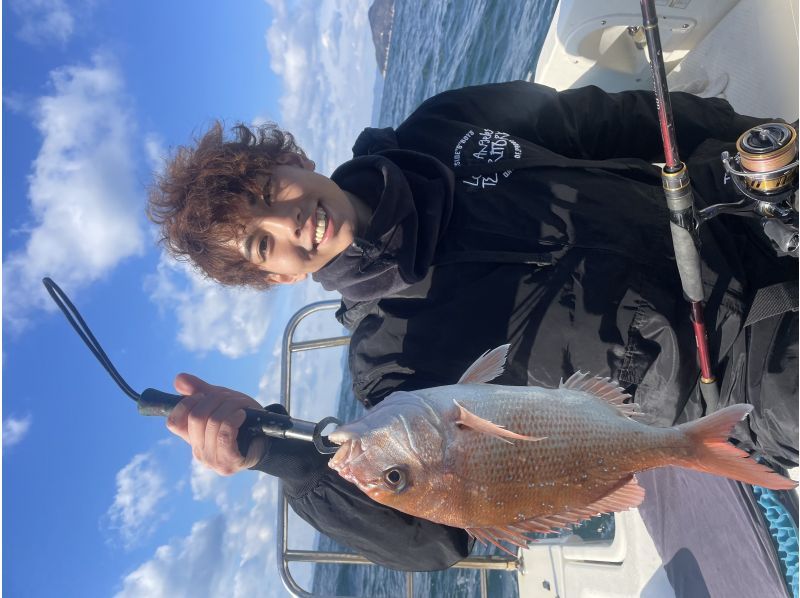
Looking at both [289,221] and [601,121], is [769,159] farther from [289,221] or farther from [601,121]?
[289,221]

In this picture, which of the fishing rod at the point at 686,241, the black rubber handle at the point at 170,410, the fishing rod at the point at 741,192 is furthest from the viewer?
the black rubber handle at the point at 170,410

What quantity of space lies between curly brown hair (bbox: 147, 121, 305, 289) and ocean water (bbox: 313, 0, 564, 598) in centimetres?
426

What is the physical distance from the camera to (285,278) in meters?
2.87

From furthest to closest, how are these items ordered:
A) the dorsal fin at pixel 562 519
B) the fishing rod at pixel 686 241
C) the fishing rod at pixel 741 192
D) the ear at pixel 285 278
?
the ear at pixel 285 278, the fishing rod at pixel 686 241, the fishing rod at pixel 741 192, the dorsal fin at pixel 562 519

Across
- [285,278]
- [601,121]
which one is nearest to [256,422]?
[285,278]

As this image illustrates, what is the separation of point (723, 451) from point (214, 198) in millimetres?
2395

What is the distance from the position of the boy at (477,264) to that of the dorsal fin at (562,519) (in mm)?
683

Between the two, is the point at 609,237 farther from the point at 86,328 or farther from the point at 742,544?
the point at 86,328

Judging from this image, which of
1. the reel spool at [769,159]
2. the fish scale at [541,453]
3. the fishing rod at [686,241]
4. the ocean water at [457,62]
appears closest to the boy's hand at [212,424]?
the fish scale at [541,453]

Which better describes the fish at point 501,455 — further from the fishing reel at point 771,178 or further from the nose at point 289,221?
the nose at point 289,221

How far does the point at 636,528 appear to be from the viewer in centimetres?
414

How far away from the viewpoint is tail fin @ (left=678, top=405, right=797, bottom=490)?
5.20 feet

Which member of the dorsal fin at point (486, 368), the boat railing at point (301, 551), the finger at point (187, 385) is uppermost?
the dorsal fin at point (486, 368)

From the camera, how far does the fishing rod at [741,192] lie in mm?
1995
